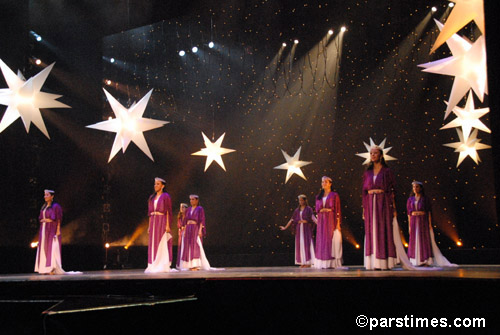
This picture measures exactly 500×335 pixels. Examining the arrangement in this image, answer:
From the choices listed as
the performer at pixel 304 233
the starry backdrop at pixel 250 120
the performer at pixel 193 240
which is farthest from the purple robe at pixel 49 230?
the performer at pixel 304 233

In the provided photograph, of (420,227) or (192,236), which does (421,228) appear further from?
(192,236)

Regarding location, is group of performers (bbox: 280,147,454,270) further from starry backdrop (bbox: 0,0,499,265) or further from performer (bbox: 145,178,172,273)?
performer (bbox: 145,178,172,273)

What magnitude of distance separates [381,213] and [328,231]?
1.92 m

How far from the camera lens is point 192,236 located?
31.7 feet

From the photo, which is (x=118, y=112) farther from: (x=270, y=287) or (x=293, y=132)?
(x=270, y=287)

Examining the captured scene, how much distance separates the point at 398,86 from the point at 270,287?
7367 mm

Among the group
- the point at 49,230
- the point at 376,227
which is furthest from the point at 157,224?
the point at 376,227

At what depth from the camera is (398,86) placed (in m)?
10.5

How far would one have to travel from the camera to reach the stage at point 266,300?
3.25 m

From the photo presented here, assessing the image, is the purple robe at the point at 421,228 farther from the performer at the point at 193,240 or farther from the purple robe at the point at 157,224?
the purple robe at the point at 157,224

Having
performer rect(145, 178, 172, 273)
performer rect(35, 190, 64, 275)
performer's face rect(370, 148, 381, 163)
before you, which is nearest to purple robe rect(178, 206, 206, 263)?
performer rect(145, 178, 172, 273)

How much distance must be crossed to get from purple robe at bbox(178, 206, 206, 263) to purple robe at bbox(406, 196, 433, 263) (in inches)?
164

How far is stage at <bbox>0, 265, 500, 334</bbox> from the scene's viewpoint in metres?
3.25

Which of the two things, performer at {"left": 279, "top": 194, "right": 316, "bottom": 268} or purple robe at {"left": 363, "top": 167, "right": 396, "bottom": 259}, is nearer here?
purple robe at {"left": 363, "top": 167, "right": 396, "bottom": 259}
